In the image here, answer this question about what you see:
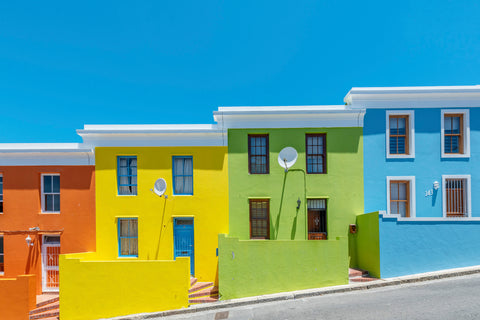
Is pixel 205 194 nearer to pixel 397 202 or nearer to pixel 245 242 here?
pixel 245 242

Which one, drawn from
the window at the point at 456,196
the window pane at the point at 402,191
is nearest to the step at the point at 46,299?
the window pane at the point at 402,191

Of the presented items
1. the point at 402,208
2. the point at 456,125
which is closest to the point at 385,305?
the point at 402,208

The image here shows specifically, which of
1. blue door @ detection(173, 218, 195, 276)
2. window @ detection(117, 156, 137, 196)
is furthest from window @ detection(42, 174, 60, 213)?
blue door @ detection(173, 218, 195, 276)

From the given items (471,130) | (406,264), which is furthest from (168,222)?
(471,130)

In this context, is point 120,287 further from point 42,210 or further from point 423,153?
point 423,153

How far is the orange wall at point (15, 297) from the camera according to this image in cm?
1155

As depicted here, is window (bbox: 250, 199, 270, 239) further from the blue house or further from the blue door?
the blue house

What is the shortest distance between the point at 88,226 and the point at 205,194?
5.26 m

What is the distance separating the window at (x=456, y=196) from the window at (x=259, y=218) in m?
7.46

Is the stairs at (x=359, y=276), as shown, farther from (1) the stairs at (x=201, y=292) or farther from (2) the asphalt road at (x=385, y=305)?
(1) the stairs at (x=201, y=292)

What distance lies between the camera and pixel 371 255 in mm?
11250

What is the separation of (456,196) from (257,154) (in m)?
8.68

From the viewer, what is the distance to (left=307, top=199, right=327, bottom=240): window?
1295 cm

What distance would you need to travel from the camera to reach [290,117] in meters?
12.9
